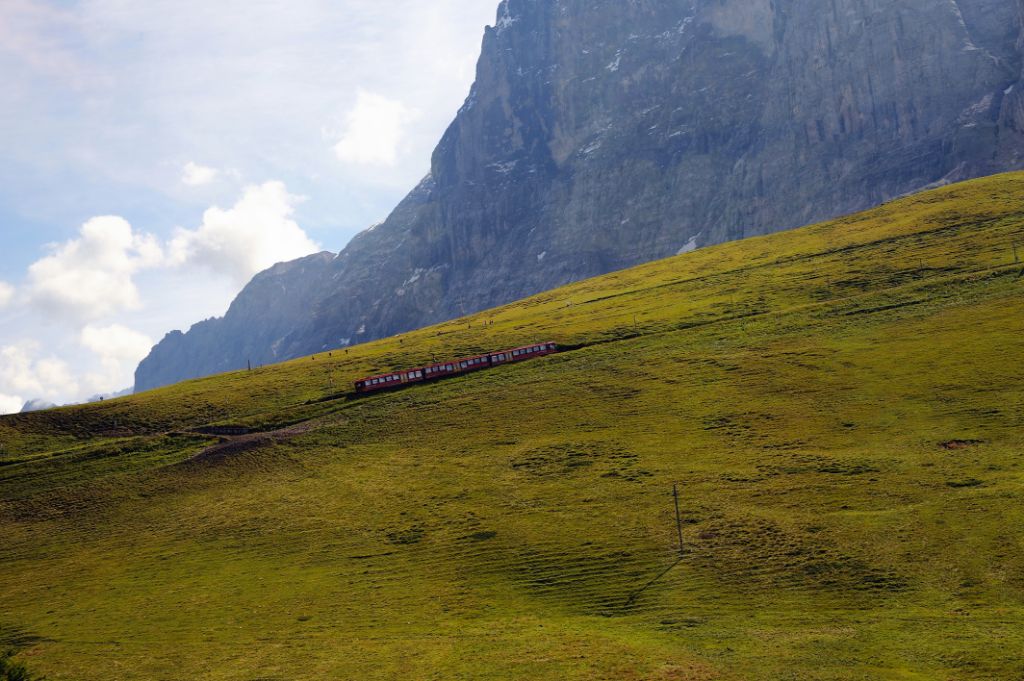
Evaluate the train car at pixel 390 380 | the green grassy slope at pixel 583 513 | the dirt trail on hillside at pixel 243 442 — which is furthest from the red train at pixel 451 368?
the dirt trail on hillside at pixel 243 442

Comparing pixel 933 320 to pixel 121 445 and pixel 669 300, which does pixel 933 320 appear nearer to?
pixel 669 300

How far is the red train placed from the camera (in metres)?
147

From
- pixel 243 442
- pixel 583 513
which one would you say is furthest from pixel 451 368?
pixel 583 513

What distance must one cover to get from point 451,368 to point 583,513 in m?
64.4

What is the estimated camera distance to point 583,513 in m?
89.2

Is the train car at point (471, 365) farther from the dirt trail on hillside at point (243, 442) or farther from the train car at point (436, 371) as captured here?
the dirt trail on hillside at point (243, 442)

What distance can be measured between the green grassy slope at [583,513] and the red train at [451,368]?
15.8 feet

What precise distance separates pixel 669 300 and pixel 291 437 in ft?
303

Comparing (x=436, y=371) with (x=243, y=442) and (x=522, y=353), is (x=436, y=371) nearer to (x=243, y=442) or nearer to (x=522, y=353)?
(x=522, y=353)

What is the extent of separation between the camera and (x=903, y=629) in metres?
61.6

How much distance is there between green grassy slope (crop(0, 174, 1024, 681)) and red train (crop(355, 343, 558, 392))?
4814mm

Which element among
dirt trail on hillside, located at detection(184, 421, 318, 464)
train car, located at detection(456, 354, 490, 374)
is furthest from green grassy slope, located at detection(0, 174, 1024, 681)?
train car, located at detection(456, 354, 490, 374)

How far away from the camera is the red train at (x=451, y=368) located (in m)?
147

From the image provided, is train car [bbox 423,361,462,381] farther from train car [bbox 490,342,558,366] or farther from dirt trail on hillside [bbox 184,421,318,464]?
dirt trail on hillside [bbox 184,421,318,464]
